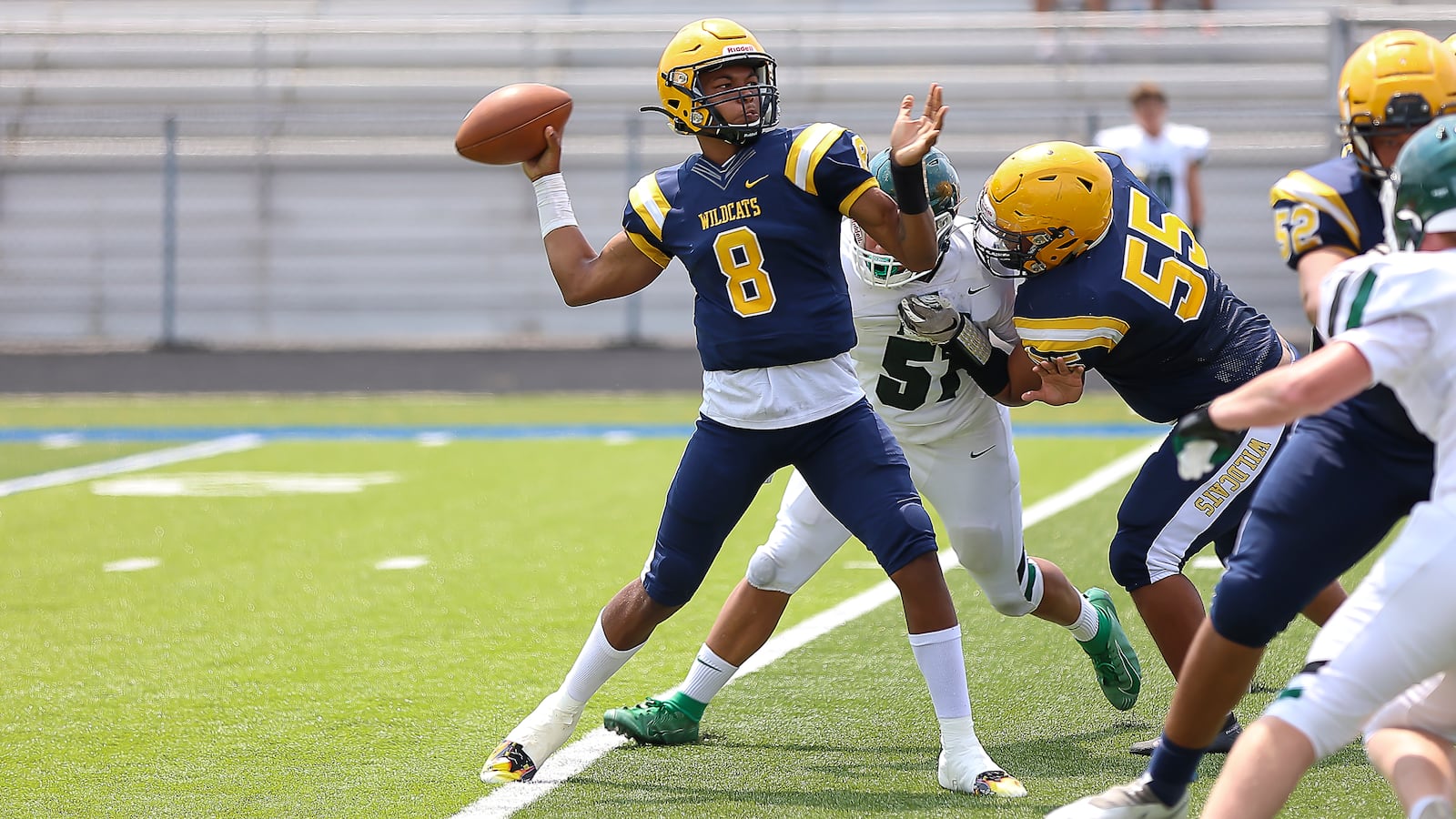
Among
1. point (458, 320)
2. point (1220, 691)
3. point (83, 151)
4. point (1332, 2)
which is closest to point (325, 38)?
point (83, 151)

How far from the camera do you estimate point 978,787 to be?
11.0 ft

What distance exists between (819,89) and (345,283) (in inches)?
184

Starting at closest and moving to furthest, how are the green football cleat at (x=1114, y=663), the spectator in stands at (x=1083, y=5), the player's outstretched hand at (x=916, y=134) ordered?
the player's outstretched hand at (x=916, y=134)
the green football cleat at (x=1114, y=663)
the spectator in stands at (x=1083, y=5)

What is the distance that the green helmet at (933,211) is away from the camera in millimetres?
3820

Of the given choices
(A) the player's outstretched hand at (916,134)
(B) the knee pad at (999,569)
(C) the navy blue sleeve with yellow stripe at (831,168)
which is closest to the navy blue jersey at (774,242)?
(C) the navy blue sleeve with yellow stripe at (831,168)

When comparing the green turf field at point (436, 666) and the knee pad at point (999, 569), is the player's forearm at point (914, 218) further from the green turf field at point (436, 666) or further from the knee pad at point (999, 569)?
the green turf field at point (436, 666)

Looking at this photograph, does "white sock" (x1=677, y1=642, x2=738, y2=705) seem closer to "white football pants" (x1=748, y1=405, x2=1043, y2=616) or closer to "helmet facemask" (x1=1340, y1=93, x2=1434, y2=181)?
"white football pants" (x1=748, y1=405, x2=1043, y2=616)

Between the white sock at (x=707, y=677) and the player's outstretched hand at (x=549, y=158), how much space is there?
1.25m

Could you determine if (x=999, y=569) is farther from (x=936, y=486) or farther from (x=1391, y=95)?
(x=1391, y=95)

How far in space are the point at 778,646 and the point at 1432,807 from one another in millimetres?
2537

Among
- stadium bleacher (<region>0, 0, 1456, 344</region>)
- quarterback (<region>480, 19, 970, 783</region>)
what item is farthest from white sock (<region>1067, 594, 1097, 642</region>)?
stadium bleacher (<region>0, 0, 1456, 344</region>)

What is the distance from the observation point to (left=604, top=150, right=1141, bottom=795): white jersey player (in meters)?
3.90

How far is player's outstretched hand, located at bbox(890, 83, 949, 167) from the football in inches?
35.1

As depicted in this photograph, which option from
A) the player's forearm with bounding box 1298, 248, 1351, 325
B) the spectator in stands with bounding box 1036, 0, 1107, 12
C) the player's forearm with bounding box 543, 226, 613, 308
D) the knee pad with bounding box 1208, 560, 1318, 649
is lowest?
the knee pad with bounding box 1208, 560, 1318, 649
